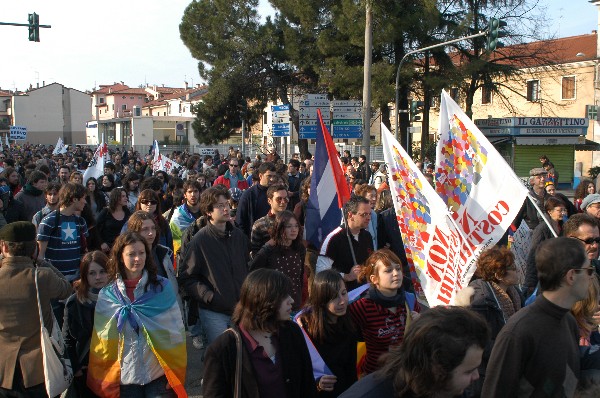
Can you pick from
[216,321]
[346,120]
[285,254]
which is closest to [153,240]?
[216,321]

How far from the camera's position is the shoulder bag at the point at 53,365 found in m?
3.95

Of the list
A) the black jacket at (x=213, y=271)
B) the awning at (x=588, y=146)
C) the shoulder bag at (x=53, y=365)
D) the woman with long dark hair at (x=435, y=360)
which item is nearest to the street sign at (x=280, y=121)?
the black jacket at (x=213, y=271)

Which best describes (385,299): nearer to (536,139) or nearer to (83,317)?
(83,317)

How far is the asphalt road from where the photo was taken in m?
5.74

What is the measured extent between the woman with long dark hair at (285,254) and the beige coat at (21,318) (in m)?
1.66

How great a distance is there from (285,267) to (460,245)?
1538 millimetres

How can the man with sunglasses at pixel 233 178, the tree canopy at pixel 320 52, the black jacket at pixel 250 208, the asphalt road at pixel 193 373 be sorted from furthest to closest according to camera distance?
1. the tree canopy at pixel 320 52
2. the man with sunglasses at pixel 233 178
3. the black jacket at pixel 250 208
4. the asphalt road at pixel 193 373

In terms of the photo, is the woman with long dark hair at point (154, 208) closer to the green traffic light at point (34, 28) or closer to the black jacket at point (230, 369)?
the black jacket at point (230, 369)

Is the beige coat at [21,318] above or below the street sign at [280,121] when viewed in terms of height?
below

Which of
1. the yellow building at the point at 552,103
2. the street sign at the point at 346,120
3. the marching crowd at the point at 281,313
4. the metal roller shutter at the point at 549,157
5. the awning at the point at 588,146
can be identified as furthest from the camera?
the awning at the point at 588,146

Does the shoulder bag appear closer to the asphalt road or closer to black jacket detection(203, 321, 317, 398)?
black jacket detection(203, 321, 317, 398)

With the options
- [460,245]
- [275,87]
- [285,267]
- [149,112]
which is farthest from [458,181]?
[149,112]

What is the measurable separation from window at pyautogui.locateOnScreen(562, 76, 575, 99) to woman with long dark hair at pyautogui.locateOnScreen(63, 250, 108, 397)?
157ft

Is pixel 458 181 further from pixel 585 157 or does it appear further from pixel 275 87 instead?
pixel 585 157
